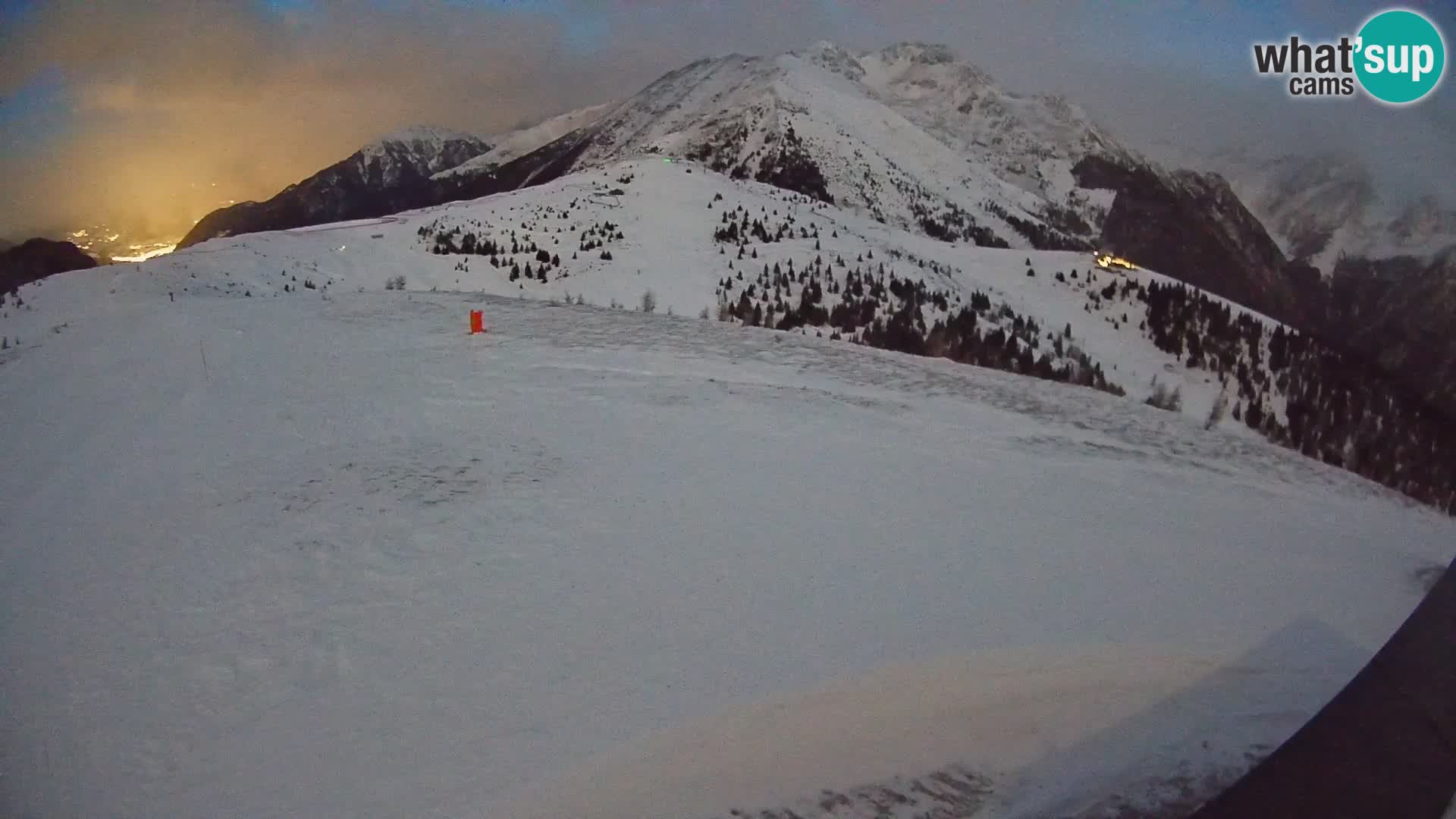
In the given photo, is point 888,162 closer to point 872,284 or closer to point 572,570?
point 872,284

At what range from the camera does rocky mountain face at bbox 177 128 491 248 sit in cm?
516

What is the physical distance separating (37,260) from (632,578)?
2792 mm

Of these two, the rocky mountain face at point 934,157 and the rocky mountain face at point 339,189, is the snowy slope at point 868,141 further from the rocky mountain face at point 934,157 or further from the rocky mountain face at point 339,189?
the rocky mountain face at point 339,189

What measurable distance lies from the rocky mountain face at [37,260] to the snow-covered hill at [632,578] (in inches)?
Result: 37.0

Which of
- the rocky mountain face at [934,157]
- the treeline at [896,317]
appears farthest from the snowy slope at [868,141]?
the treeline at [896,317]

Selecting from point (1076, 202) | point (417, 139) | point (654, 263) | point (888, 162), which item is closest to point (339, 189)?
point (417, 139)

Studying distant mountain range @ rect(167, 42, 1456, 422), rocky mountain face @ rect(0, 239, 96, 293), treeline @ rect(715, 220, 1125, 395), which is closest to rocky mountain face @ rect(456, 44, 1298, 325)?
distant mountain range @ rect(167, 42, 1456, 422)

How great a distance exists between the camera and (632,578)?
12.1 feet

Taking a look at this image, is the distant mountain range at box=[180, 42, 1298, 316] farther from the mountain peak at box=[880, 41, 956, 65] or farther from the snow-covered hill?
the snow-covered hill

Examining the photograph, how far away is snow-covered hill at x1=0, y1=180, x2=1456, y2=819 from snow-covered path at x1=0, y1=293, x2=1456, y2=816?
0.06 ft

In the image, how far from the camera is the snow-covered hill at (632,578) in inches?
91.4

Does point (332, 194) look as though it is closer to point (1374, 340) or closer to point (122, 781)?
point (122, 781)

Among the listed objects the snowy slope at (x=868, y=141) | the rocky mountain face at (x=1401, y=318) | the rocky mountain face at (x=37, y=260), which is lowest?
the rocky mountain face at (x=1401, y=318)

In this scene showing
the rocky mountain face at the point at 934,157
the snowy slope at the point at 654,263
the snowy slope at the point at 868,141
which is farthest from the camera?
the snowy slope at the point at 868,141
